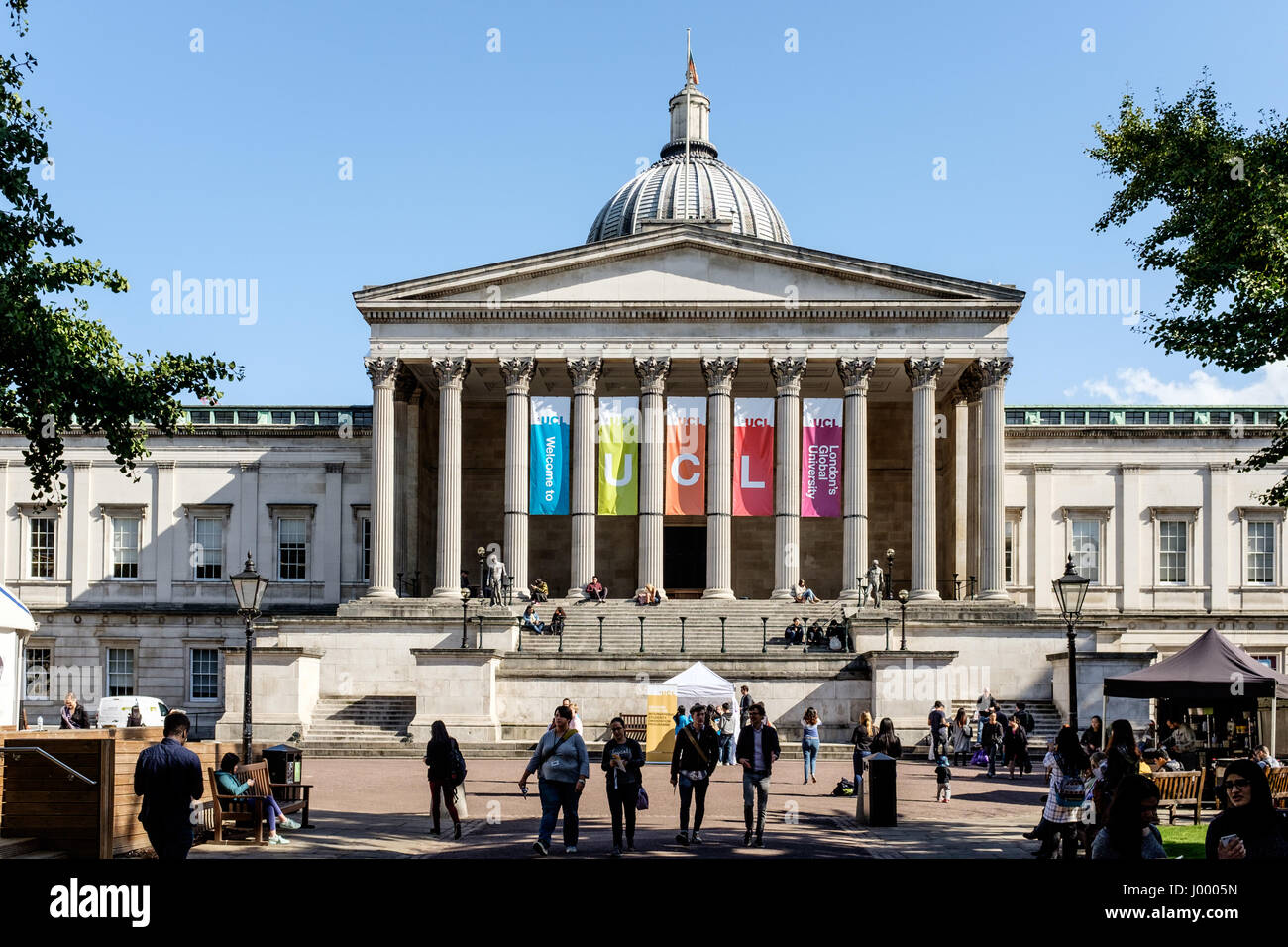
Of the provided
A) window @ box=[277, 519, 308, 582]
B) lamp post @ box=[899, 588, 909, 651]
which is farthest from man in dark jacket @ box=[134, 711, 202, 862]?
window @ box=[277, 519, 308, 582]

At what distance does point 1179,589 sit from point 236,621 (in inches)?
1442

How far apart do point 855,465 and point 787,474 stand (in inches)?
94.6

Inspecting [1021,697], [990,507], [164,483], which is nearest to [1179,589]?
[990,507]

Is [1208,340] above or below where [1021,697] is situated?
above

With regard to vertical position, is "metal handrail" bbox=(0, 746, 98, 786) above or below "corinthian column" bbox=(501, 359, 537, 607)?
below

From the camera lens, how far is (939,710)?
33062 millimetres

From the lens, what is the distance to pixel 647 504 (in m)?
49.3

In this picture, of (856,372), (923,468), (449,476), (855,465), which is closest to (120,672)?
(449,476)

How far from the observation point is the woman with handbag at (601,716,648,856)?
17938 millimetres

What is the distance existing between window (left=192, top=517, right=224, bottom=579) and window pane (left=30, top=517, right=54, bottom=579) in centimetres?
566

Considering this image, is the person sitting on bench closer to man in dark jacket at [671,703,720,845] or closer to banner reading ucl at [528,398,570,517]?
man in dark jacket at [671,703,720,845]

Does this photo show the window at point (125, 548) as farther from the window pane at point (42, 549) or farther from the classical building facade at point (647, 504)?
the window pane at point (42, 549)

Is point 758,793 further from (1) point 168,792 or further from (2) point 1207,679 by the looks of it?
(2) point 1207,679
